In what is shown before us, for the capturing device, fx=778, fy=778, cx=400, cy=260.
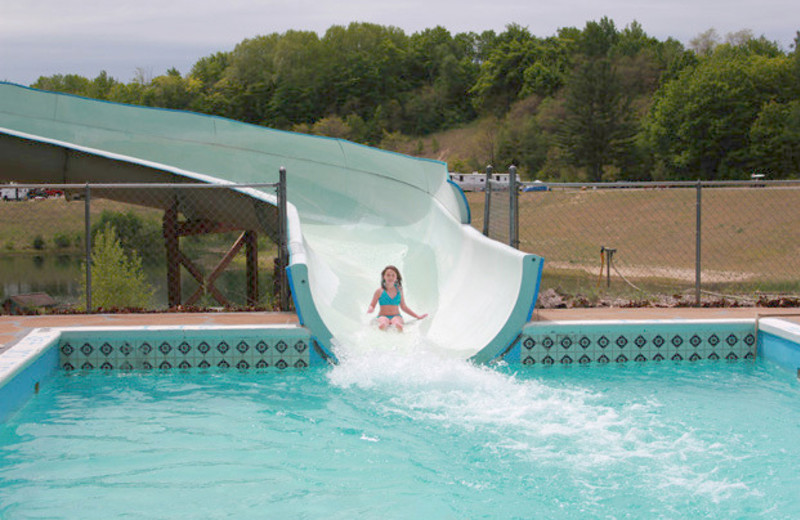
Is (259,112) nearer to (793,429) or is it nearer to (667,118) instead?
(667,118)

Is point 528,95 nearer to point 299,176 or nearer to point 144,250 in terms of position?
point 144,250

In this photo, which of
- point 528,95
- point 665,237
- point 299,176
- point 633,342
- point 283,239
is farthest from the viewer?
point 528,95

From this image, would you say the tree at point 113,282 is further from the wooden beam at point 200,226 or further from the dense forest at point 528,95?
the dense forest at point 528,95

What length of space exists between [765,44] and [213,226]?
74.5 meters

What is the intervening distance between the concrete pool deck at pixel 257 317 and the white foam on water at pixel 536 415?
1.16 m

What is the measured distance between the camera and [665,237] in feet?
91.9

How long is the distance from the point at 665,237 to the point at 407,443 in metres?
25.1

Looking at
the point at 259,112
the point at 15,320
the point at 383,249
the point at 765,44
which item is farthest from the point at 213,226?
the point at 259,112

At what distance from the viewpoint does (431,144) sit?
294 ft

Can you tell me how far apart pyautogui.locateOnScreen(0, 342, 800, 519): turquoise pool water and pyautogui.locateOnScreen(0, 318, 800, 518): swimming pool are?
13 millimetres

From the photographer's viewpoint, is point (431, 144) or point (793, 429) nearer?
point (793, 429)

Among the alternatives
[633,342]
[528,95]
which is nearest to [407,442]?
[633,342]

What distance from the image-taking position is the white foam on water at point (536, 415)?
14.2 ft

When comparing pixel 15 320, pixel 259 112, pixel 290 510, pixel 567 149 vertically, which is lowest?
pixel 290 510
